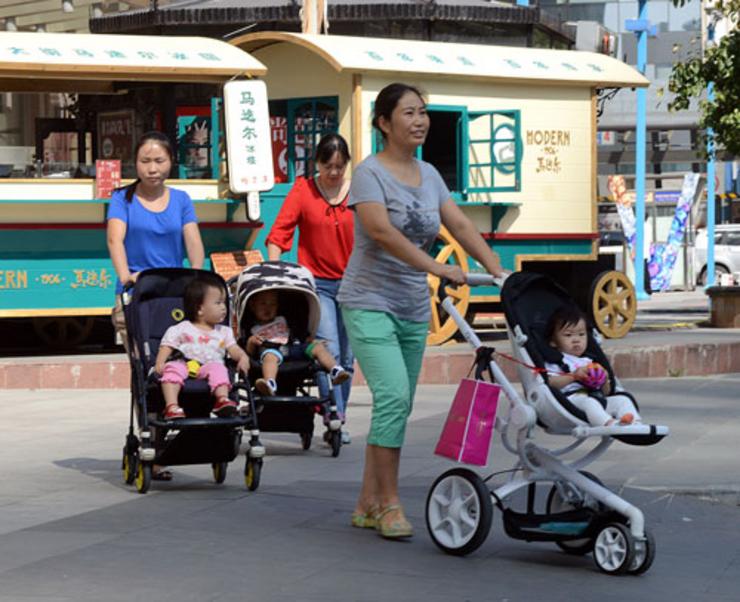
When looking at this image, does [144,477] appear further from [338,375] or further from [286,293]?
[286,293]

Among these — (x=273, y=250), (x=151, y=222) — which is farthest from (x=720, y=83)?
Answer: (x=151, y=222)

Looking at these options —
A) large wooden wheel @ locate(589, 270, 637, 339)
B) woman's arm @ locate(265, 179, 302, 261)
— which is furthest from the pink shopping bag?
→ large wooden wheel @ locate(589, 270, 637, 339)

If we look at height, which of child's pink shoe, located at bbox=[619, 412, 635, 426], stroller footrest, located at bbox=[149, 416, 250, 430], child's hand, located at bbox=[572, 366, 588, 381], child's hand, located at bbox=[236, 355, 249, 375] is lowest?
stroller footrest, located at bbox=[149, 416, 250, 430]

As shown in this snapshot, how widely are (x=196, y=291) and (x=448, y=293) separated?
9582 mm

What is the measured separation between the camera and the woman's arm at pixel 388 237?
294 inches

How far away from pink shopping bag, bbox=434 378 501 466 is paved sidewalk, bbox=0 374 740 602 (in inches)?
16.7

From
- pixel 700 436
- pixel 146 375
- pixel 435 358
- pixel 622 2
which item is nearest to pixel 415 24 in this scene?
pixel 435 358

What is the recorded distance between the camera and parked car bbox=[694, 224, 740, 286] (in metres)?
47.6

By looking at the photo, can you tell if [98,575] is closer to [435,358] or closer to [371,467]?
[371,467]

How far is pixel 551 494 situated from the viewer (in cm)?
759

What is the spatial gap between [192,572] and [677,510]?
2.84 meters

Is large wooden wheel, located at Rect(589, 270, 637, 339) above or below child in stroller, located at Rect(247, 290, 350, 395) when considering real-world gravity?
below

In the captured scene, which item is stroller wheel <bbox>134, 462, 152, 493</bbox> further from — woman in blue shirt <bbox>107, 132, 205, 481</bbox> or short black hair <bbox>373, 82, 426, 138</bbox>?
short black hair <bbox>373, 82, 426, 138</bbox>

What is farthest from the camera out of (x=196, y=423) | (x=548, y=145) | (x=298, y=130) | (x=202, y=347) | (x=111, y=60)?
(x=548, y=145)
